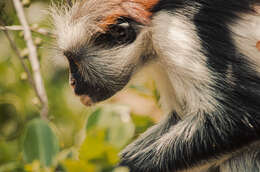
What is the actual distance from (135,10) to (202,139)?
47.6 inches

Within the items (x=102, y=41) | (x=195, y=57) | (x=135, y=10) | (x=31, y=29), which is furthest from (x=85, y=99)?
(x=195, y=57)

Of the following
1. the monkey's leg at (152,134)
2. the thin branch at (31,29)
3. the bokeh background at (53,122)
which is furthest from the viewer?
the monkey's leg at (152,134)

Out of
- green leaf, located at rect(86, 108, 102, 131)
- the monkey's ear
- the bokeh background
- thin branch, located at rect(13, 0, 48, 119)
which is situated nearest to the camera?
the bokeh background

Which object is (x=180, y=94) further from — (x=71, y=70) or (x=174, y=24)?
(x=71, y=70)

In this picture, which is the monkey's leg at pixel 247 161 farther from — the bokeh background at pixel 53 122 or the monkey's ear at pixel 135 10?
the monkey's ear at pixel 135 10

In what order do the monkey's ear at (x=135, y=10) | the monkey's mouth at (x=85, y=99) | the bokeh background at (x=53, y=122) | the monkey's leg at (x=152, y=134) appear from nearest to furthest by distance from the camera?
1. the bokeh background at (x=53, y=122)
2. the monkey's ear at (x=135, y=10)
3. the monkey's mouth at (x=85, y=99)
4. the monkey's leg at (x=152, y=134)

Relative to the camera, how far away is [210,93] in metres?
3.53

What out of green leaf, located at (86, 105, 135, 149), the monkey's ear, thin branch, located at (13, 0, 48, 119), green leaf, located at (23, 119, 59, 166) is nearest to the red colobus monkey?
the monkey's ear

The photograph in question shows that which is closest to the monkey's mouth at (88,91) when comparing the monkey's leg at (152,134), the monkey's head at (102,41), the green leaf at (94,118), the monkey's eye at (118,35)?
the monkey's head at (102,41)

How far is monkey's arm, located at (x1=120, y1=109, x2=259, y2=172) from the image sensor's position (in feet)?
11.5

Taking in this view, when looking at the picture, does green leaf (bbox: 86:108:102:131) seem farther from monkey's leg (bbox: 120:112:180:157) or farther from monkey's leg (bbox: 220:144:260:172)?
monkey's leg (bbox: 120:112:180:157)

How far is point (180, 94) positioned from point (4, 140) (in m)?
1.48

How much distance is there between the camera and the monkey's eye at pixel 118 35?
3.75 metres

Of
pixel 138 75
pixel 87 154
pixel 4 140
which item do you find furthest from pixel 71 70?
pixel 87 154
